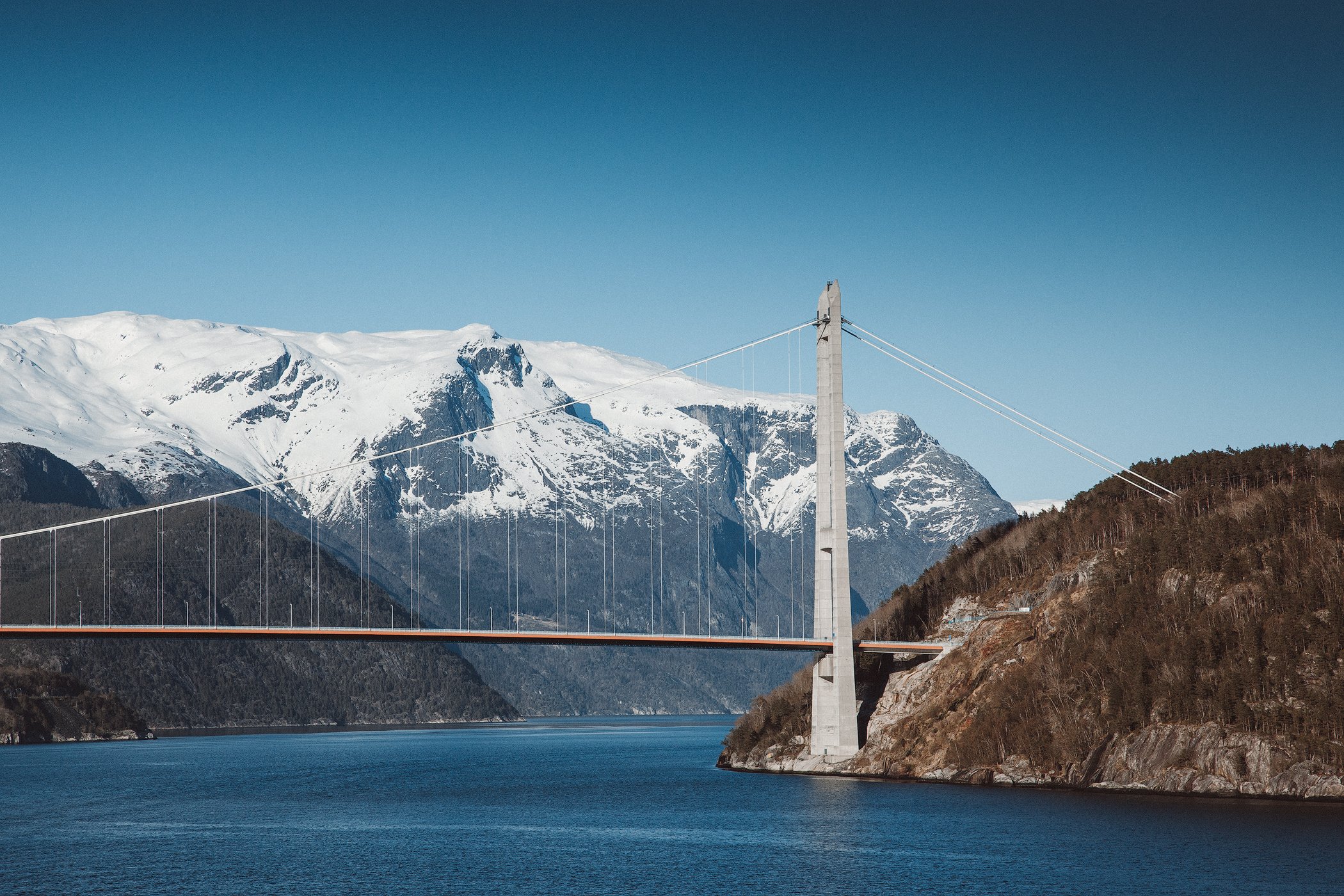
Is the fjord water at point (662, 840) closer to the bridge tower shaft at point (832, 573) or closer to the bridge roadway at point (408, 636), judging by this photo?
the bridge tower shaft at point (832, 573)

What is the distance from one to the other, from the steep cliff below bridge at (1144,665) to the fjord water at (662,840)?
143 inches

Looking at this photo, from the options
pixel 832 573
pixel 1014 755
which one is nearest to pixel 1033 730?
pixel 1014 755

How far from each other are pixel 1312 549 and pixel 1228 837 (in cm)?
3036

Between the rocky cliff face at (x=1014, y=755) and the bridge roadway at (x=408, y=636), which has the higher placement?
the bridge roadway at (x=408, y=636)

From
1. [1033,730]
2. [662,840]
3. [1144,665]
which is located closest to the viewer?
[662,840]

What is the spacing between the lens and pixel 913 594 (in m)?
120

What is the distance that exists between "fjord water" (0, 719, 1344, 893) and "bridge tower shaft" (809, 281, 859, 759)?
3.84 m

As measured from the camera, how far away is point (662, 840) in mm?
70062

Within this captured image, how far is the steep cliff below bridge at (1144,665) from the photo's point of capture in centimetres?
7912

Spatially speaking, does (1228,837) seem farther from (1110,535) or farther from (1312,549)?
(1110,535)

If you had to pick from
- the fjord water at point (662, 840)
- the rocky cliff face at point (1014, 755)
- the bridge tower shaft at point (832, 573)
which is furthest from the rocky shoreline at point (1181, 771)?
the bridge tower shaft at point (832, 573)

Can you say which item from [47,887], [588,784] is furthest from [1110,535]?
[47,887]

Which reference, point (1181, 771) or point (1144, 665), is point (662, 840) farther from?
point (1144, 665)

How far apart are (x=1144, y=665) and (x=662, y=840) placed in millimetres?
31610
